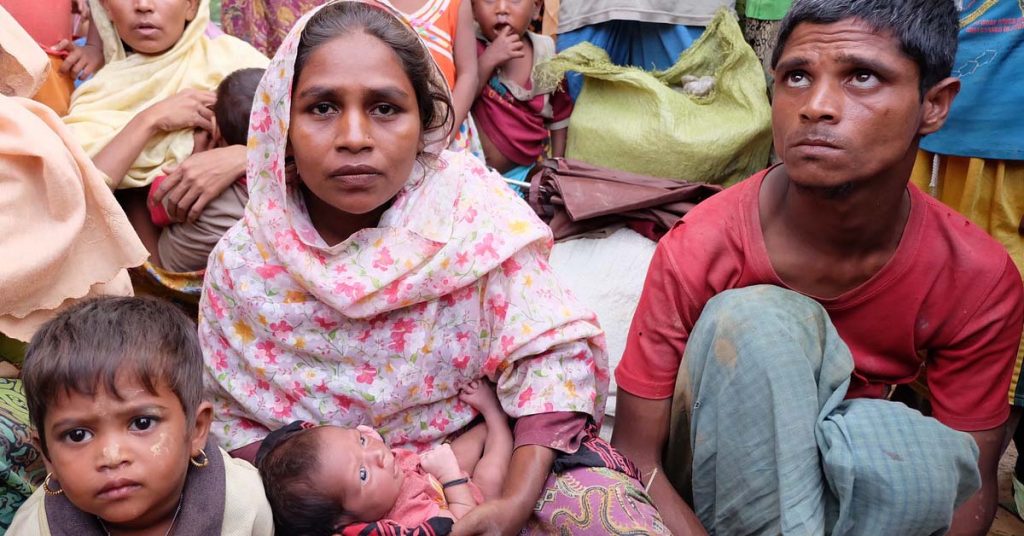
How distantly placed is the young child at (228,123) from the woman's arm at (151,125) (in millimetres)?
59

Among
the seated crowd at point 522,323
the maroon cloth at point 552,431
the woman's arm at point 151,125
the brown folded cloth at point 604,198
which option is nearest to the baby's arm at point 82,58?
the woman's arm at point 151,125

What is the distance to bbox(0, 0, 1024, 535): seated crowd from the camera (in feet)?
6.63

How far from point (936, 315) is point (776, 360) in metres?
0.48

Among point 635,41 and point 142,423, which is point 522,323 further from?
point 635,41

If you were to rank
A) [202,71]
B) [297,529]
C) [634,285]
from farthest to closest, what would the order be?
[202,71] < [634,285] < [297,529]

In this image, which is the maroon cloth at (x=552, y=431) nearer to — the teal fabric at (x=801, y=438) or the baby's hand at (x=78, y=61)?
the teal fabric at (x=801, y=438)

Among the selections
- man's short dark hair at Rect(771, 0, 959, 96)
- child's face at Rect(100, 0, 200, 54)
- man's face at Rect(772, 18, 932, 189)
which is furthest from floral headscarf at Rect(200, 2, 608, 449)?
child's face at Rect(100, 0, 200, 54)

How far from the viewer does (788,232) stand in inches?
90.4

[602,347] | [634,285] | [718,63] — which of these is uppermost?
[718,63]

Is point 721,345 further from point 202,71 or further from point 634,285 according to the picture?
point 202,71

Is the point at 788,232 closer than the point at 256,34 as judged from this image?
Yes

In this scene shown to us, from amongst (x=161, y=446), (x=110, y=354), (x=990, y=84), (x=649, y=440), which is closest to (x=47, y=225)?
(x=110, y=354)

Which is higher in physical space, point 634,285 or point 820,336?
point 820,336

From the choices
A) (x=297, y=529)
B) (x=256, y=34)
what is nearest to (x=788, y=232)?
(x=297, y=529)
